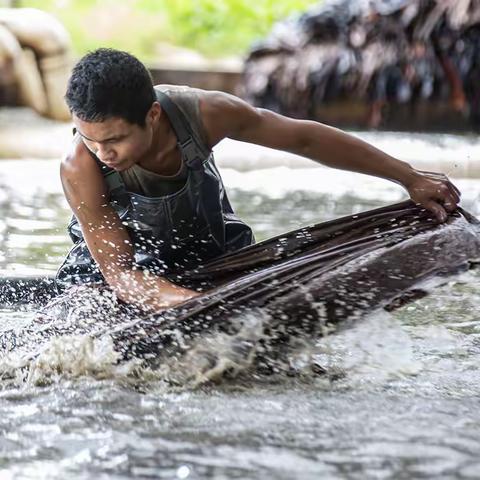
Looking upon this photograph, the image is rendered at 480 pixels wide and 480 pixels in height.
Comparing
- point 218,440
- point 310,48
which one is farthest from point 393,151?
point 218,440

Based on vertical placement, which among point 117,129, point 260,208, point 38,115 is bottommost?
point 38,115

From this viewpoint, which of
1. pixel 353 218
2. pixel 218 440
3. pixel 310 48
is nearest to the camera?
pixel 218 440

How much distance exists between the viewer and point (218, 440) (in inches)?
121

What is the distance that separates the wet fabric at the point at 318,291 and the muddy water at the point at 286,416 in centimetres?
9

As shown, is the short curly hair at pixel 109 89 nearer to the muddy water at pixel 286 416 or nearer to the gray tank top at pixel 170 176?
the gray tank top at pixel 170 176

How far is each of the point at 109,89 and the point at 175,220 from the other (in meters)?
0.57

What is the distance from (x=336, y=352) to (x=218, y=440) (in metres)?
0.95

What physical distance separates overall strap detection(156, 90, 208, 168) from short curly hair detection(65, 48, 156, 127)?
0.45 feet

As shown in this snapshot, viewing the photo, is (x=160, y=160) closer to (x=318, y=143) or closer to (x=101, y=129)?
(x=101, y=129)

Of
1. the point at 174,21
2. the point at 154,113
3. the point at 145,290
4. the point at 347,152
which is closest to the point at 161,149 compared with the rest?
the point at 154,113

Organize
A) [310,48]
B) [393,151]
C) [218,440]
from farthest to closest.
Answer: [310,48], [393,151], [218,440]

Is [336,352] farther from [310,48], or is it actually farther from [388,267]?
[310,48]

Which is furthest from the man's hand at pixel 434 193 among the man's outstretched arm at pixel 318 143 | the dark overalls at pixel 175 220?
the dark overalls at pixel 175 220

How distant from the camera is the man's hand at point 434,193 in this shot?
3.77 metres
